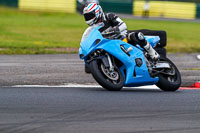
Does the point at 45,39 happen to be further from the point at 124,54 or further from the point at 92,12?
the point at 124,54

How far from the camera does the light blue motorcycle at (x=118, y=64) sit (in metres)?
7.28

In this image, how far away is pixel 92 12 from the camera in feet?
24.7

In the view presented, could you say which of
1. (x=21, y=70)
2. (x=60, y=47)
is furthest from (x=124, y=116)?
(x=60, y=47)

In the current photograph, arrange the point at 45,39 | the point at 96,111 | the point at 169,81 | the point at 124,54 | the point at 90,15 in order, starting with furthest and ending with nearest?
the point at 45,39 < the point at 169,81 < the point at 90,15 < the point at 124,54 < the point at 96,111

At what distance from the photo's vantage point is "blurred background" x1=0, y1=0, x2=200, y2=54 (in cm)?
1828

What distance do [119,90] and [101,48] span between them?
713 millimetres

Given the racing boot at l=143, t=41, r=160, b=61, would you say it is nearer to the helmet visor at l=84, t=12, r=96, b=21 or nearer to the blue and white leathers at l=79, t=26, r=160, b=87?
the blue and white leathers at l=79, t=26, r=160, b=87

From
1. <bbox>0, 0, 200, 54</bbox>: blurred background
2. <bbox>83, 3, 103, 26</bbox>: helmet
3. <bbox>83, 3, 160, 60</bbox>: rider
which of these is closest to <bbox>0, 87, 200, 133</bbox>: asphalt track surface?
<bbox>83, 3, 160, 60</bbox>: rider

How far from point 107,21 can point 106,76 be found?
95 cm

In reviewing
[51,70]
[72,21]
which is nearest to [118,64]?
[51,70]

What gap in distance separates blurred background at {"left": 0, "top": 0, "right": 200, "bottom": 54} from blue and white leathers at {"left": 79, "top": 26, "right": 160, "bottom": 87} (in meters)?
7.70

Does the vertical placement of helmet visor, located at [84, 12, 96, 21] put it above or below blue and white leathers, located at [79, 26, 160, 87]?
above

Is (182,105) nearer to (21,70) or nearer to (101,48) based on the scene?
→ (101,48)

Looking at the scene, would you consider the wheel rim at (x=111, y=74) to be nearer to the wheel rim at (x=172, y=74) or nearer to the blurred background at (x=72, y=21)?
the wheel rim at (x=172, y=74)
